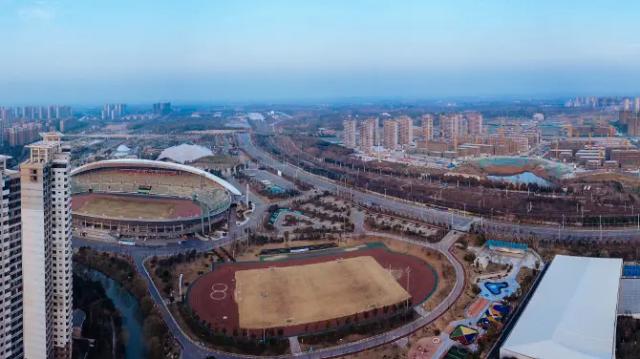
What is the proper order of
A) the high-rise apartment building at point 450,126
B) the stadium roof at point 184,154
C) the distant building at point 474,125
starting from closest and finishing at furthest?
1. the stadium roof at point 184,154
2. the high-rise apartment building at point 450,126
3. the distant building at point 474,125

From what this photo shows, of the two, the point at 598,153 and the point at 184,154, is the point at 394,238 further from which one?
the point at 598,153

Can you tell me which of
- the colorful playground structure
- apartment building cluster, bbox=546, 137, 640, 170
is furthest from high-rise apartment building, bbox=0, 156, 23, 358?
apartment building cluster, bbox=546, 137, 640, 170


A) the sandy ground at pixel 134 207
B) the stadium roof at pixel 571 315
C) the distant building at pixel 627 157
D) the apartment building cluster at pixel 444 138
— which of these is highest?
the apartment building cluster at pixel 444 138

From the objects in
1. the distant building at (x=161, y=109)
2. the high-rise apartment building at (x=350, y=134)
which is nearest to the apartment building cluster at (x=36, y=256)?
the high-rise apartment building at (x=350, y=134)

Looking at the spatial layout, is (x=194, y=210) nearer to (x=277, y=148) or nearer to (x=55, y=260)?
(x=55, y=260)

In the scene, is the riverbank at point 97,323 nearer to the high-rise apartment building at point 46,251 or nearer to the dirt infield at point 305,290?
the high-rise apartment building at point 46,251

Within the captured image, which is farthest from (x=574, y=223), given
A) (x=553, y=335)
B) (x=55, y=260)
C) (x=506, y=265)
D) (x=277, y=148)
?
(x=277, y=148)

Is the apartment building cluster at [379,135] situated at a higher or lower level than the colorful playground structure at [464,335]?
higher

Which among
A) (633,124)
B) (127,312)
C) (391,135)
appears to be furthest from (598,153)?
(127,312)
